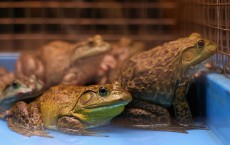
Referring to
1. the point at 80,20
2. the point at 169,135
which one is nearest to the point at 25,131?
the point at 169,135

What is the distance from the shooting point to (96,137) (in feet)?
4.49

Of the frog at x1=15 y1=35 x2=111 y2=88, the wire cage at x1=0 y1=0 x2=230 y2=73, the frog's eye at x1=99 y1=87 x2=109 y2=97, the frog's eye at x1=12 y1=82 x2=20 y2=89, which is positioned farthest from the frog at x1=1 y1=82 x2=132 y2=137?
the wire cage at x1=0 y1=0 x2=230 y2=73

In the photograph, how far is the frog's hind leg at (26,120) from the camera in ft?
4.70

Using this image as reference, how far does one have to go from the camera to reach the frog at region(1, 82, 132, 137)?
1354 mm

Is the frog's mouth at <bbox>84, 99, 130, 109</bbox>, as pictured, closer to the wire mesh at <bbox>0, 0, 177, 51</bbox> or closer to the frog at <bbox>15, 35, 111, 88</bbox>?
the frog at <bbox>15, 35, 111, 88</bbox>

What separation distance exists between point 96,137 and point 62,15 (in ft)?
5.32

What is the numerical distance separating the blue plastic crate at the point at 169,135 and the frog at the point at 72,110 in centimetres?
3

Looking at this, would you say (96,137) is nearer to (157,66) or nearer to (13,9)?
(157,66)

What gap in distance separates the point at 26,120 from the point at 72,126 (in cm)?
18

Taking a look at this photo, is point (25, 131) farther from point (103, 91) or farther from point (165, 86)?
point (165, 86)

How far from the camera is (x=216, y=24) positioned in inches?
62.1

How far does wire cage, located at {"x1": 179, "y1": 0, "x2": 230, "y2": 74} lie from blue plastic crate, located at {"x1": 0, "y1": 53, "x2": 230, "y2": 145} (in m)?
0.08

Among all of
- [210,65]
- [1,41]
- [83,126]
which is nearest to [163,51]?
[210,65]

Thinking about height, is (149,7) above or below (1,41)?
above
